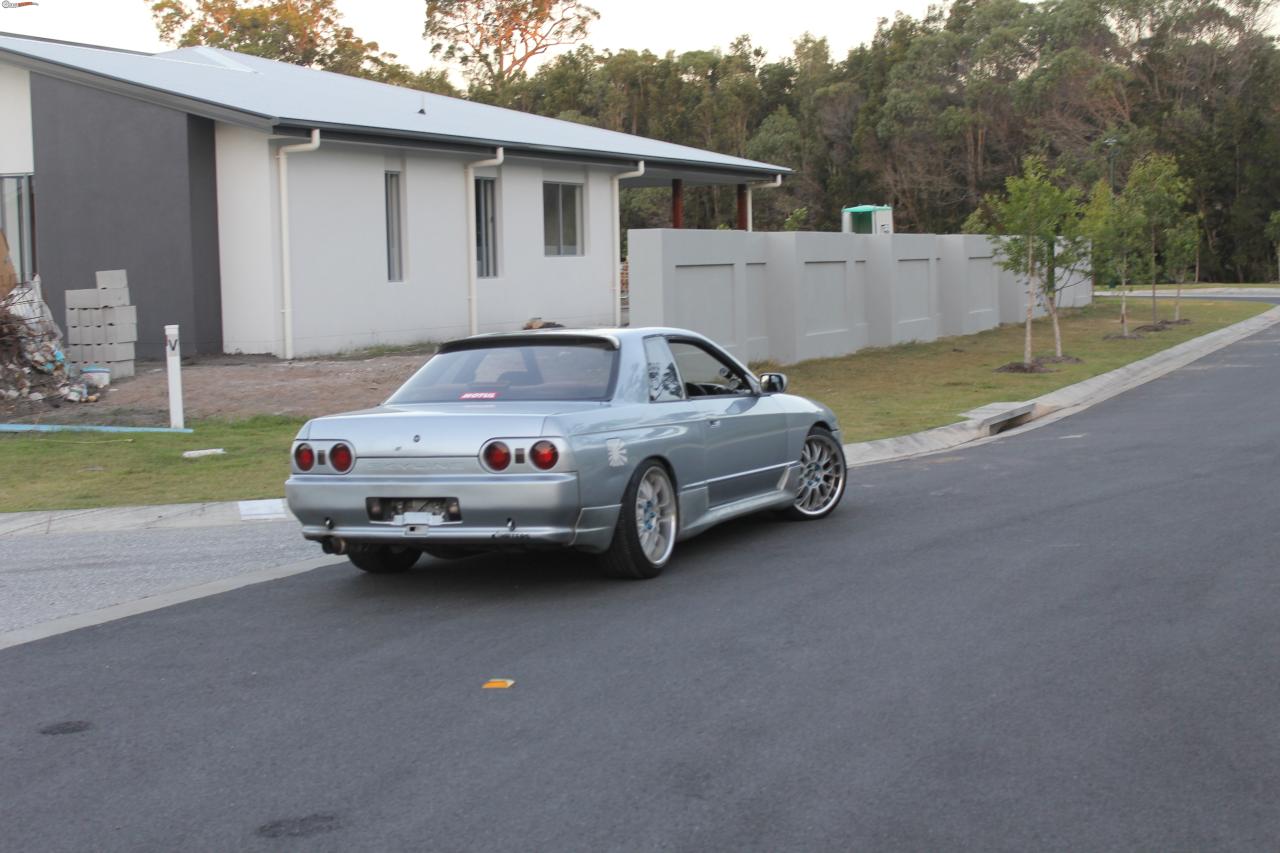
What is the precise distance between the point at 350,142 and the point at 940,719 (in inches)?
744

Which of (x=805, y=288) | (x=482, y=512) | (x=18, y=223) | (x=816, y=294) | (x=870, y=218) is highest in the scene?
(x=870, y=218)

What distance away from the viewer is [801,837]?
4.48m

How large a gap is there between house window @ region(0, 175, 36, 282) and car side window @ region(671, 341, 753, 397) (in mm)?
18018

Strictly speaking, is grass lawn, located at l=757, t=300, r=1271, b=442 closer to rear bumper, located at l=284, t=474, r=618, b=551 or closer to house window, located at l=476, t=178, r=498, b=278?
house window, located at l=476, t=178, r=498, b=278

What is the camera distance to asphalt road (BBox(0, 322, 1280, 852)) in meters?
4.66

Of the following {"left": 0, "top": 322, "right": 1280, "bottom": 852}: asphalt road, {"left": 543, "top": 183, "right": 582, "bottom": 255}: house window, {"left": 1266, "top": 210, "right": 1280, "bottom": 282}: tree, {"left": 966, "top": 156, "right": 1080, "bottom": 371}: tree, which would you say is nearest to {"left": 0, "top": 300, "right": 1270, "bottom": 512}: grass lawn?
{"left": 966, "top": 156, "right": 1080, "bottom": 371}: tree

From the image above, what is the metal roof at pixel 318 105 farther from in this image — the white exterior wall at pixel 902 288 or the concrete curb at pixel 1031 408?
the concrete curb at pixel 1031 408

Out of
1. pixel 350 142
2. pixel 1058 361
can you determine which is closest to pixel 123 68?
pixel 350 142

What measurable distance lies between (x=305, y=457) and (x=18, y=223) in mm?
18829

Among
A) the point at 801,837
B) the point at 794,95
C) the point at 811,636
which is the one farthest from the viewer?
the point at 794,95

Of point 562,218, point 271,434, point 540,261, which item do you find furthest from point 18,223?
point 271,434

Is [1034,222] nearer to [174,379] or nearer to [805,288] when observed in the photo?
[805,288]

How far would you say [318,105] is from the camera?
24078 millimetres

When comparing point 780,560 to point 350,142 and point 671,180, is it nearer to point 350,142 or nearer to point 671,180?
point 350,142
